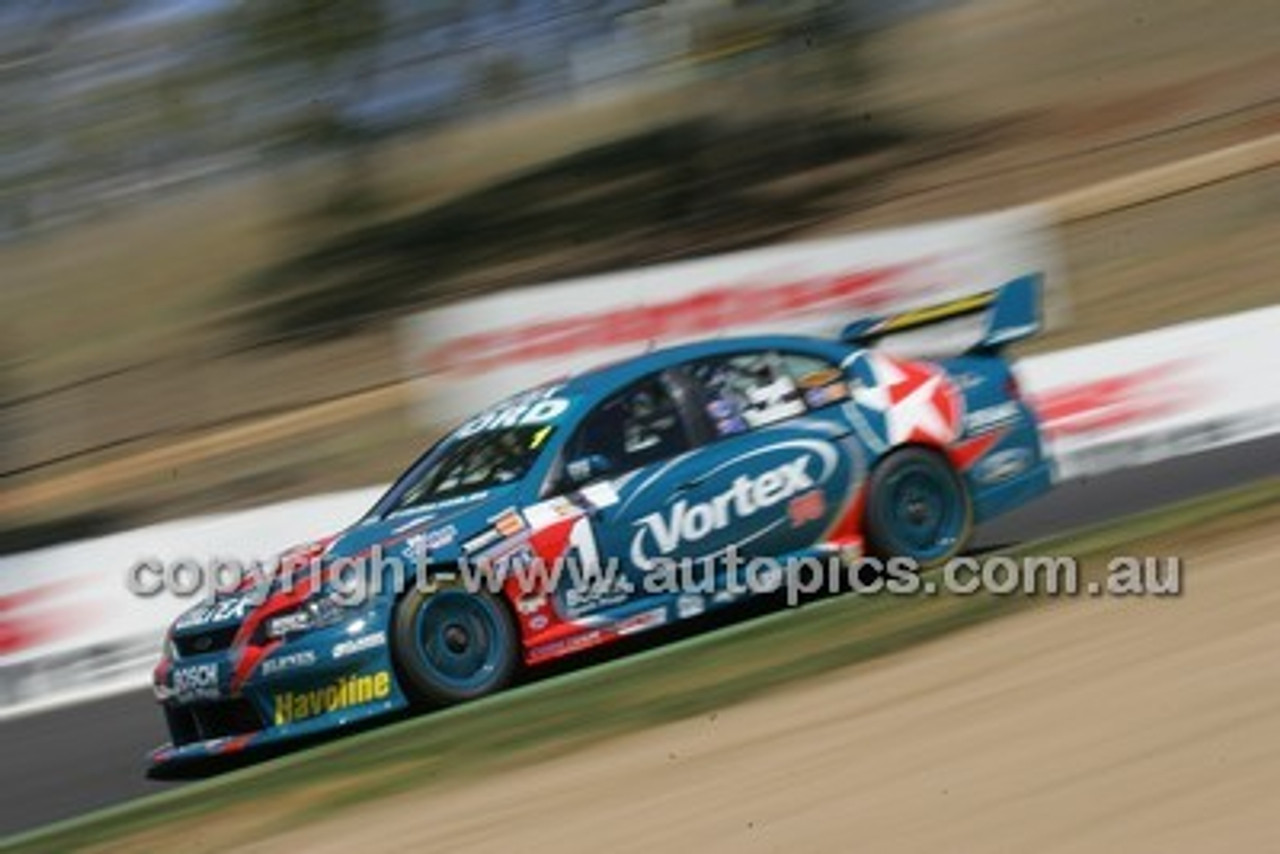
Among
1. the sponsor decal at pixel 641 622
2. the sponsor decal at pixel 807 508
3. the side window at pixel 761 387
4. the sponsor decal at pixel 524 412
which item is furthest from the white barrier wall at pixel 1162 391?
the sponsor decal at pixel 641 622

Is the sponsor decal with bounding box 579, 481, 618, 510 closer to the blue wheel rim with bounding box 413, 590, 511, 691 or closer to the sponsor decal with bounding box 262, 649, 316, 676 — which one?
the blue wheel rim with bounding box 413, 590, 511, 691

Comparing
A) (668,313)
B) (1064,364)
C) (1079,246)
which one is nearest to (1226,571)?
(1064,364)

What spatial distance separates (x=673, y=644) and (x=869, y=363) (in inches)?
66.2

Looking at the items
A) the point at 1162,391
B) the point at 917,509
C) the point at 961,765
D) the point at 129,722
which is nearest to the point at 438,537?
the point at 917,509

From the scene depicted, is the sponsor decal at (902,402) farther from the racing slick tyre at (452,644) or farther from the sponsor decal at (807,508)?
the racing slick tyre at (452,644)

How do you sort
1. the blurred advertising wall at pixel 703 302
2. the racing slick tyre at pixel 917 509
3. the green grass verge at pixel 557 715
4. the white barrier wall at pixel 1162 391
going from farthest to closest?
the blurred advertising wall at pixel 703 302, the white barrier wall at pixel 1162 391, the racing slick tyre at pixel 917 509, the green grass verge at pixel 557 715

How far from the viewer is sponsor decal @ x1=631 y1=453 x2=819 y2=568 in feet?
30.1

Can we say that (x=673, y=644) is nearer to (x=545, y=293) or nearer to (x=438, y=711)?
(x=438, y=711)

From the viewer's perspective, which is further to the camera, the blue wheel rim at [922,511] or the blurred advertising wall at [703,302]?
the blurred advertising wall at [703,302]

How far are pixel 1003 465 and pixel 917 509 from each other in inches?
23.2

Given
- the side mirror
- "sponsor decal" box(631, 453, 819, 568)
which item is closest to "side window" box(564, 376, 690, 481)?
the side mirror

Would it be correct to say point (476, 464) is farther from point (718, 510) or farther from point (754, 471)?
point (754, 471)

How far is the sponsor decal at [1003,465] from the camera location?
403 inches

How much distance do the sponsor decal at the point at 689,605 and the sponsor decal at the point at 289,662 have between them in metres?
1.65
